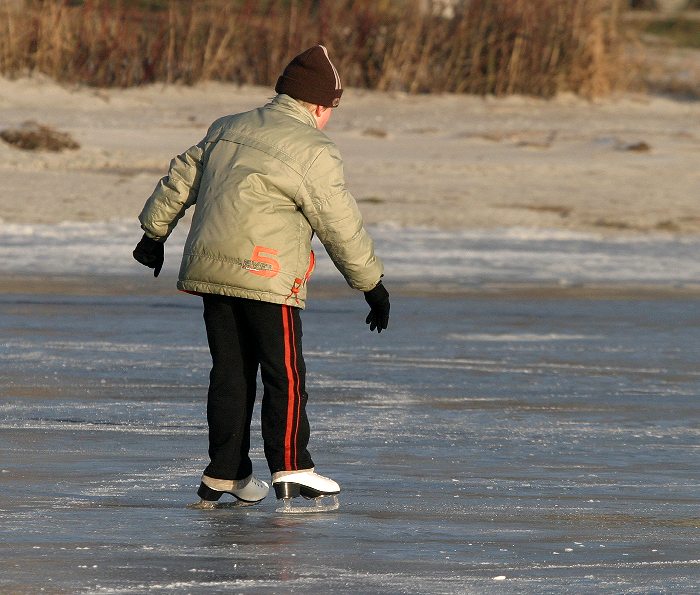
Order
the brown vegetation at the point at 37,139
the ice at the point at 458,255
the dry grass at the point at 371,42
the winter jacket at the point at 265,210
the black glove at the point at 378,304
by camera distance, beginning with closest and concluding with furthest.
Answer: the winter jacket at the point at 265,210
the black glove at the point at 378,304
the ice at the point at 458,255
the brown vegetation at the point at 37,139
the dry grass at the point at 371,42

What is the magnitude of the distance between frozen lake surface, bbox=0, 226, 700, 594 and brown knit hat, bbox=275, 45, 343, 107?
4.49 feet

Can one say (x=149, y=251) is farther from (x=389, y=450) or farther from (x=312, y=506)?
(x=389, y=450)

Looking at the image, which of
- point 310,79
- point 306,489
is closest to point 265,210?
point 310,79

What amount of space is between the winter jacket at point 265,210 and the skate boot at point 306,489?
0.58m

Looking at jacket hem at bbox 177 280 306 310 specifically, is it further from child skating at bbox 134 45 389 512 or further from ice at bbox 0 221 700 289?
ice at bbox 0 221 700 289

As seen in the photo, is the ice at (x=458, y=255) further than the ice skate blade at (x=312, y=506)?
Yes

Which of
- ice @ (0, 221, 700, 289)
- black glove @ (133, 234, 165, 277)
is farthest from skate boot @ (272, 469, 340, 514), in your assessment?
ice @ (0, 221, 700, 289)

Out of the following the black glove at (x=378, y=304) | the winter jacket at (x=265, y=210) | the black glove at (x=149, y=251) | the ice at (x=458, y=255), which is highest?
the winter jacket at (x=265, y=210)

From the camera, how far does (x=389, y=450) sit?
7.39 metres

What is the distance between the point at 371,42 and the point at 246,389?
2227 cm

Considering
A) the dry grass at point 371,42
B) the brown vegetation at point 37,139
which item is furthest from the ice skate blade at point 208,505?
the dry grass at point 371,42

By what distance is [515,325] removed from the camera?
1169 cm

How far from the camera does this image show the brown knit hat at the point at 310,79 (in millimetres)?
6422

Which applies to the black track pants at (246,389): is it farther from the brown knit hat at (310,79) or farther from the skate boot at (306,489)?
the brown knit hat at (310,79)
